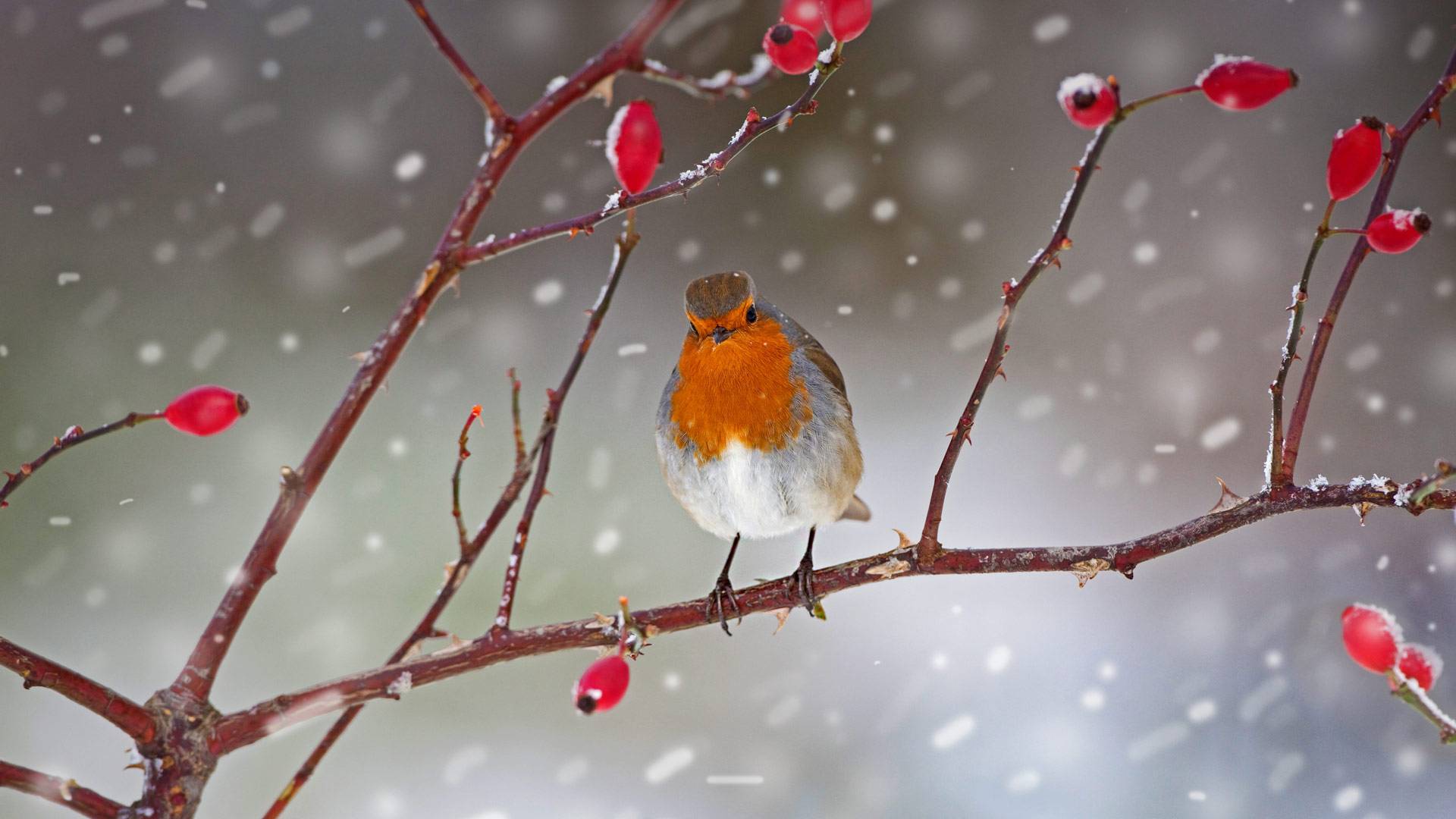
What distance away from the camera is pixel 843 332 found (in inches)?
81.4

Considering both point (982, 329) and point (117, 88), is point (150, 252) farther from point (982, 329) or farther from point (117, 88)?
point (982, 329)

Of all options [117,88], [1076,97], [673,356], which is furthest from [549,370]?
[1076,97]

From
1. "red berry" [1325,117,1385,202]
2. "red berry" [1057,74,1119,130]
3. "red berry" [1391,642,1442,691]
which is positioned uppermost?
"red berry" [1325,117,1385,202]

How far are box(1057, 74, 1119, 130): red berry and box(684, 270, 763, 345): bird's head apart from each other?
0.50 meters

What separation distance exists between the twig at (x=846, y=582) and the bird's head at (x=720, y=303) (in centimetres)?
32

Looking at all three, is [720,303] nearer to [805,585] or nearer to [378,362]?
[805,585]

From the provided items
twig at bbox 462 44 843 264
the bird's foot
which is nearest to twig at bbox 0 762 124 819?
twig at bbox 462 44 843 264

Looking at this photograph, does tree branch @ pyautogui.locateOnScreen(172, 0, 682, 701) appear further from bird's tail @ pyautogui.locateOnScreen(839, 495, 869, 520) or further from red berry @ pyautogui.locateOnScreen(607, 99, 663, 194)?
bird's tail @ pyautogui.locateOnScreen(839, 495, 869, 520)

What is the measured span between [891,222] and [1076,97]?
5.04 ft

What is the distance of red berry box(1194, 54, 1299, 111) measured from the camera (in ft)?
1.95

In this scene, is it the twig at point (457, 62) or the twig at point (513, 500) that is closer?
the twig at point (457, 62)

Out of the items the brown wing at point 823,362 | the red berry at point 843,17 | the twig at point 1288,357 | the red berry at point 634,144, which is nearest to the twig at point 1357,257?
the twig at point 1288,357

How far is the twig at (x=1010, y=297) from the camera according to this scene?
0.59 metres

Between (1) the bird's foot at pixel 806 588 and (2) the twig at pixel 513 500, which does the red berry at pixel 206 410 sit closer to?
(2) the twig at pixel 513 500
